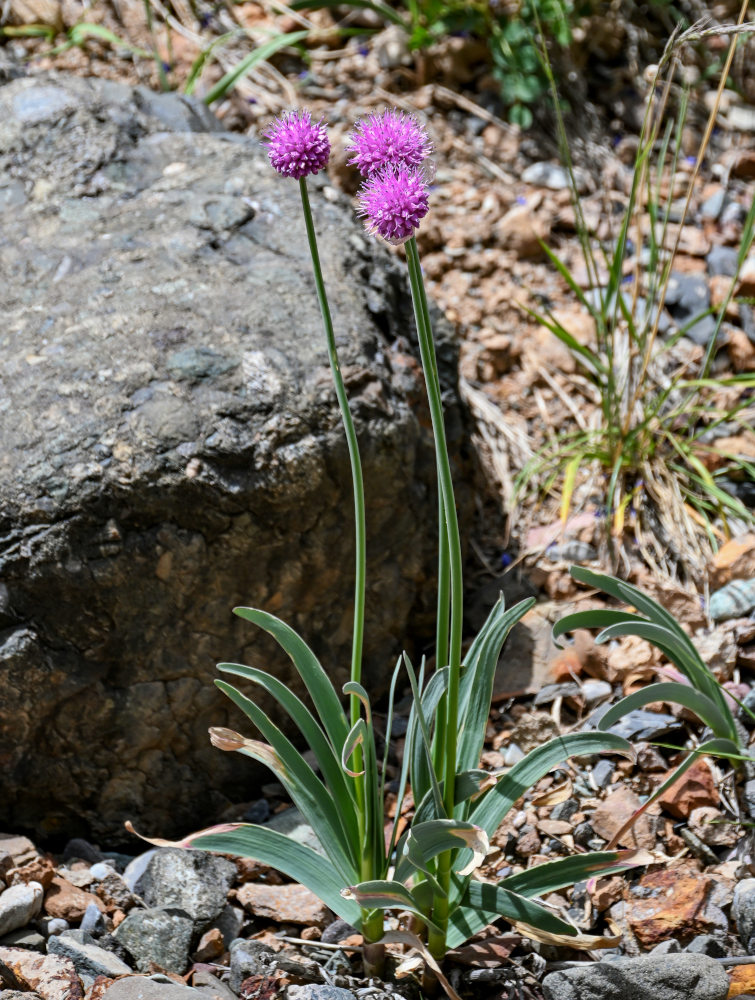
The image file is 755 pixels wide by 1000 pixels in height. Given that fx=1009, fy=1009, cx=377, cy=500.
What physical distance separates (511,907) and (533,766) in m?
0.22

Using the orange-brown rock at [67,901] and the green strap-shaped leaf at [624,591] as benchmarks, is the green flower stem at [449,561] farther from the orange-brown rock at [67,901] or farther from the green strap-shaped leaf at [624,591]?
the orange-brown rock at [67,901]

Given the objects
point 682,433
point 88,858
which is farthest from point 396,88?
point 88,858

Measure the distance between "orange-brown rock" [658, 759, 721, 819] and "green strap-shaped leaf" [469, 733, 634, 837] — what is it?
0.44 m

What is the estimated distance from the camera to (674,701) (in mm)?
1797

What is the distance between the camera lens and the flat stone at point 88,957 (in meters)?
1.67

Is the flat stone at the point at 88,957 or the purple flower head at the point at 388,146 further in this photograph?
the flat stone at the point at 88,957

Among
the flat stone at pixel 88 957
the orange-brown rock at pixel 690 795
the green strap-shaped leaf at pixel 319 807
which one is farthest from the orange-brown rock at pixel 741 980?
the flat stone at pixel 88 957

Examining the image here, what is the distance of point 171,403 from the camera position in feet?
6.55

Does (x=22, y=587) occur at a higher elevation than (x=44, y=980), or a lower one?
higher

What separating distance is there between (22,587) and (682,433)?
6.43 ft

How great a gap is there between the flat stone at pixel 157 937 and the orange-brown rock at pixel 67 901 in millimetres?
91

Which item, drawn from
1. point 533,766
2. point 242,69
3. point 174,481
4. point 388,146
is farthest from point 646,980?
point 242,69

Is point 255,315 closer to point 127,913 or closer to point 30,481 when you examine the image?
point 30,481

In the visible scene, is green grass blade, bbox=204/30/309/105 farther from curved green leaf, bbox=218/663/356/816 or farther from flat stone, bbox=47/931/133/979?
flat stone, bbox=47/931/133/979
